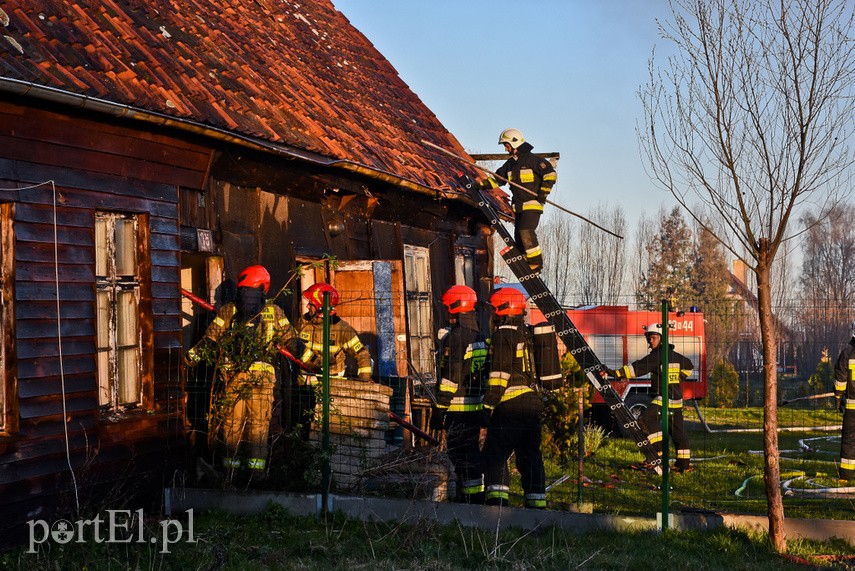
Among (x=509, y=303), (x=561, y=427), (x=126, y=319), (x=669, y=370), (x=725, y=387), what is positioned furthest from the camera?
(x=725, y=387)

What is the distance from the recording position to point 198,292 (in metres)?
10.0

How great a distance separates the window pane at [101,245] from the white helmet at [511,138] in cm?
527

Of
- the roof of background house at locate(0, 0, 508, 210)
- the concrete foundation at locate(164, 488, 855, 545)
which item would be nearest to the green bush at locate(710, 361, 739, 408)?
the roof of background house at locate(0, 0, 508, 210)

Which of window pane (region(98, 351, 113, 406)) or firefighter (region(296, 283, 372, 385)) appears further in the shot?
firefighter (region(296, 283, 372, 385))

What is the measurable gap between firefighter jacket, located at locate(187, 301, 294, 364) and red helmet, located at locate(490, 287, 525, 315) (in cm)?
190

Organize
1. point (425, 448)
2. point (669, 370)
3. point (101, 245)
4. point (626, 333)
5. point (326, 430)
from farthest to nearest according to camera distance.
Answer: point (626, 333), point (669, 370), point (425, 448), point (101, 245), point (326, 430)

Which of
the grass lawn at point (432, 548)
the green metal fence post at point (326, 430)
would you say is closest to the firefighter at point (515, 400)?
the grass lawn at point (432, 548)

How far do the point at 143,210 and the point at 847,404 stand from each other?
7.56 meters

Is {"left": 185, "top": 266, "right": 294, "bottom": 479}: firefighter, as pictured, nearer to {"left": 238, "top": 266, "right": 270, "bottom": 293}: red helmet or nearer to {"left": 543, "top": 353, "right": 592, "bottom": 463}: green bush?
{"left": 238, "top": 266, "right": 270, "bottom": 293}: red helmet

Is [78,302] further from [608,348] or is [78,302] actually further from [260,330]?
[608,348]

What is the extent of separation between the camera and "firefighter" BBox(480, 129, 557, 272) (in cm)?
1205

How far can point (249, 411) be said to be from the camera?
8938 millimetres

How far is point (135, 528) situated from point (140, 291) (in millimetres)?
2178

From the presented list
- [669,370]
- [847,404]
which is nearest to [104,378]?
[669,370]
